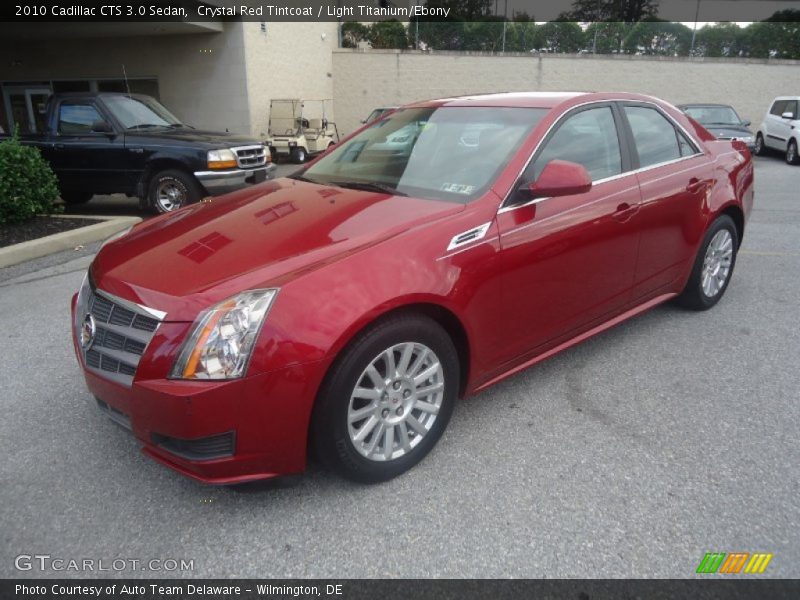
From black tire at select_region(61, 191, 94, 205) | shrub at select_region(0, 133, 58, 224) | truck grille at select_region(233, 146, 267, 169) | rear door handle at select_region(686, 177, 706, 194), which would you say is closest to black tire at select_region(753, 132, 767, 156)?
truck grille at select_region(233, 146, 267, 169)

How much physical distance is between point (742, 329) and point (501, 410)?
2.27m

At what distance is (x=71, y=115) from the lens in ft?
29.9

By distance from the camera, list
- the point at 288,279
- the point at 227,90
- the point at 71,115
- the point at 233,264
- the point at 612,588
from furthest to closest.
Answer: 1. the point at 227,90
2. the point at 71,115
3. the point at 233,264
4. the point at 288,279
5. the point at 612,588

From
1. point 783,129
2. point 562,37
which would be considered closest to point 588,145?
point 783,129

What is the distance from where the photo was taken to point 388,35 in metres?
24.1

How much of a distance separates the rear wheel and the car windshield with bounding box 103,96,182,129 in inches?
705

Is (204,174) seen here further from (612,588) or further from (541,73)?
(541,73)

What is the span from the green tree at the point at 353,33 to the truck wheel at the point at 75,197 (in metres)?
16.9

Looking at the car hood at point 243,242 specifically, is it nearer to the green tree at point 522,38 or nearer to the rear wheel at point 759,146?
the rear wheel at point 759,146

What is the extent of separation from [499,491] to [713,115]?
16933 mm

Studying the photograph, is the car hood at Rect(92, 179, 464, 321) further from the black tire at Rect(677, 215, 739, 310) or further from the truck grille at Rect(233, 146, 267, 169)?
the truck grille at Rect(233, 146, 267, 169)

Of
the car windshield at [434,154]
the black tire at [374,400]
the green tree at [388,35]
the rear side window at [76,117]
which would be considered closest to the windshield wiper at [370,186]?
the car windshield at [434,154]

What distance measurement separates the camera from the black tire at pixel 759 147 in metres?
19.2

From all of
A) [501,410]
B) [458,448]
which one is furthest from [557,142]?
[458,448]
